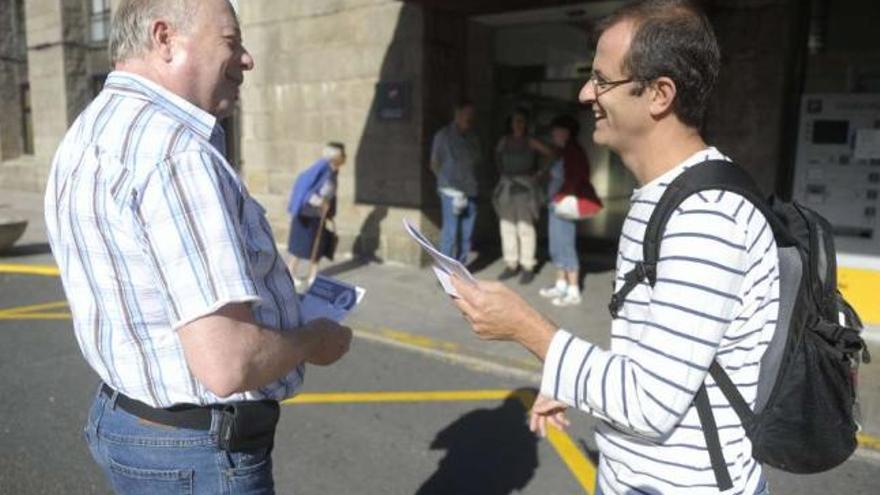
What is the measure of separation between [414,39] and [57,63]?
11.4m

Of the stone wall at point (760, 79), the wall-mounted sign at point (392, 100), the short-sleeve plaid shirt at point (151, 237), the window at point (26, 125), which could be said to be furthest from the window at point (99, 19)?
the short-sleeve plaid shirt at point (151, 237)

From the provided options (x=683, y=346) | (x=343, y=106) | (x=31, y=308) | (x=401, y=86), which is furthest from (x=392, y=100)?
(x=683, y=346)

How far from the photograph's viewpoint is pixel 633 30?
1408 millimetres

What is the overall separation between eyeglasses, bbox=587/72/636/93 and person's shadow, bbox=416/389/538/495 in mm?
2408

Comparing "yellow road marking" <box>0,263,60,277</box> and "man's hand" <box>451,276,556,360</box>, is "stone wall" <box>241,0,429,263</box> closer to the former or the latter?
"yellow road marking" <box>0,263,60,277</box>

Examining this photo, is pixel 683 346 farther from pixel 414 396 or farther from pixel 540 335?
pixel 414 396

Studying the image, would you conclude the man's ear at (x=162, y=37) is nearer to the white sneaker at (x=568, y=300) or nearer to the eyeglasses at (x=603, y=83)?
the eyeglasses at (x=603, y=83)

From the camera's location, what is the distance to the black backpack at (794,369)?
141 centimetres

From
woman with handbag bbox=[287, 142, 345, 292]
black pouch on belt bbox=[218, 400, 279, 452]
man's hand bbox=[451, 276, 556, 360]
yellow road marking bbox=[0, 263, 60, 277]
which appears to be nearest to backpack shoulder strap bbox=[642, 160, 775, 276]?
man's hand bbox=[451, 276, 556, 360]

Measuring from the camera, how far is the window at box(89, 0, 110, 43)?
15641 millimetres

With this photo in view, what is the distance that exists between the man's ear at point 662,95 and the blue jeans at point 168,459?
45.9 inches

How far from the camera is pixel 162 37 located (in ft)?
4.84

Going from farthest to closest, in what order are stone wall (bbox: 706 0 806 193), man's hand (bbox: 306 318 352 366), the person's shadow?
stone wall (bbox: 706 0 806 193) < the person's shadow < man's hand (bbox: 306 318 352 366)

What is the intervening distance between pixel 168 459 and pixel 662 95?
4.37ft
